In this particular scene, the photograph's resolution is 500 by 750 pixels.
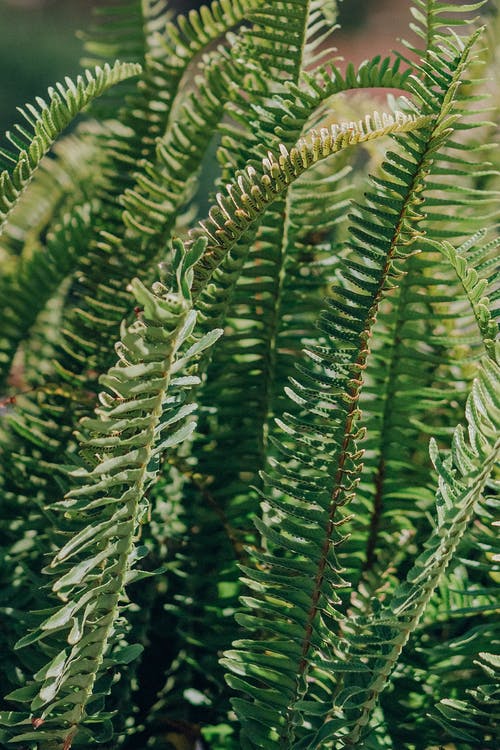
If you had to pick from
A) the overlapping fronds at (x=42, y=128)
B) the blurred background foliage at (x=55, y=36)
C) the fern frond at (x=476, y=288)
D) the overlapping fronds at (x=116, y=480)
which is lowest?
the overlapping fronds at (x=116, y=480)

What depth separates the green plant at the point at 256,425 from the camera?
0.43m

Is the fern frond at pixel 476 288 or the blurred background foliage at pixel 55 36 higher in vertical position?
the blurred background foliage at pixel 55 36

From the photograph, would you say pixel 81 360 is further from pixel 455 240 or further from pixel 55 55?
pixel 55 55

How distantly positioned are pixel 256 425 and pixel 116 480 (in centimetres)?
25

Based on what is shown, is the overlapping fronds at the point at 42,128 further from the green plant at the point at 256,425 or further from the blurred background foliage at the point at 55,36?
the blurred background foliage at the point at 55,36

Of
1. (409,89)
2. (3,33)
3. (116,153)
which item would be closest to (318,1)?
(409,89)

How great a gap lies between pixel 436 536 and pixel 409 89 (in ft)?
0.87

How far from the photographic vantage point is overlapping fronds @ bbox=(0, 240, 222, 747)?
1.26 feet

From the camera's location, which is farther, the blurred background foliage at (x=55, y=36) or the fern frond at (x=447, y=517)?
the blurred background foliage at (x=55, y=36)

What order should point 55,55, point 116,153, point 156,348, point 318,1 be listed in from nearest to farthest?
point 156,348 → point 318,1 → point 116,153 → point 55,55

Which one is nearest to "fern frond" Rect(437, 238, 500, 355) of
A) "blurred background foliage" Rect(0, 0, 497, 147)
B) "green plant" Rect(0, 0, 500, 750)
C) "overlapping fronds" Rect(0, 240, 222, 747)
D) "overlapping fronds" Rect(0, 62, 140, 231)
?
"green plant" Rect(0, 0, 500, 750)

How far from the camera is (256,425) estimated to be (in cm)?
64

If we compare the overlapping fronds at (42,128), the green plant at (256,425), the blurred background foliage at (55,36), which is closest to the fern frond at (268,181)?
the green plant at (256,425)

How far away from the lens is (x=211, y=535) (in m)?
0.66
